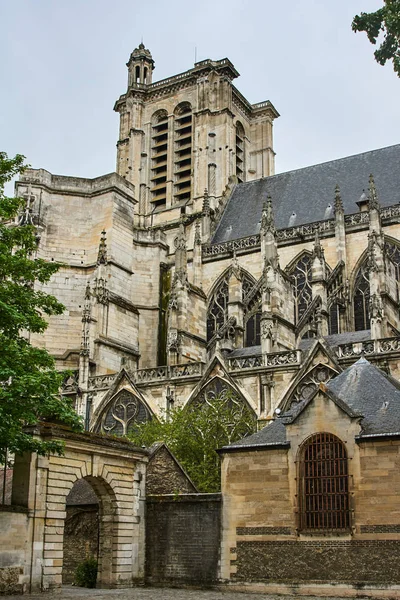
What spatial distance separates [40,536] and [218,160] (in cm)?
3235

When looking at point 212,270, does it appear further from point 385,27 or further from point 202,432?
point 385,27

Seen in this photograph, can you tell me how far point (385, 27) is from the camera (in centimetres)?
1548

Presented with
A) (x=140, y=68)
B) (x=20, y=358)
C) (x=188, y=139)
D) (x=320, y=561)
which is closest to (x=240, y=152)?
(x=188, y=139)

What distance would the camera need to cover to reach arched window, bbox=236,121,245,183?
4722cm

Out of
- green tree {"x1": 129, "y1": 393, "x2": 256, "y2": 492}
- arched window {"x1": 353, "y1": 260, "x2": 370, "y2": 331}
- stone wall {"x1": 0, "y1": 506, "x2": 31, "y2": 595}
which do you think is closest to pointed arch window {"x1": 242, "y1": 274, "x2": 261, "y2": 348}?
arched window {"x1": 353, "y1": 260, "x2": 370, "y2": 331}

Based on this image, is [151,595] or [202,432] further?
[202,432]

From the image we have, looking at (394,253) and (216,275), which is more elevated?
(216,275)

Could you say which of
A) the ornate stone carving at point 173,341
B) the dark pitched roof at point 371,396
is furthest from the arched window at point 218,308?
the dark pitched roof at point 371,396

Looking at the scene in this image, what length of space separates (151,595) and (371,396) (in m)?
5.81

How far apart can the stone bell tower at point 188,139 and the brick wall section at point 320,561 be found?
2861 centimetres

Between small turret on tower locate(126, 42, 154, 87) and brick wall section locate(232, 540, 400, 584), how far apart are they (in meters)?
40.3

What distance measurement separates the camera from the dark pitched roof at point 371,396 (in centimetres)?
1538

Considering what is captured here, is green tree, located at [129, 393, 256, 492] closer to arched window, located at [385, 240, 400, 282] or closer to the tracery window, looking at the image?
the tracery window

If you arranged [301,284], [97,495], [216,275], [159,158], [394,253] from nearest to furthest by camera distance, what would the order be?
[97,495] < [394,253] < [301,284] < [216,275] < [159,158]
